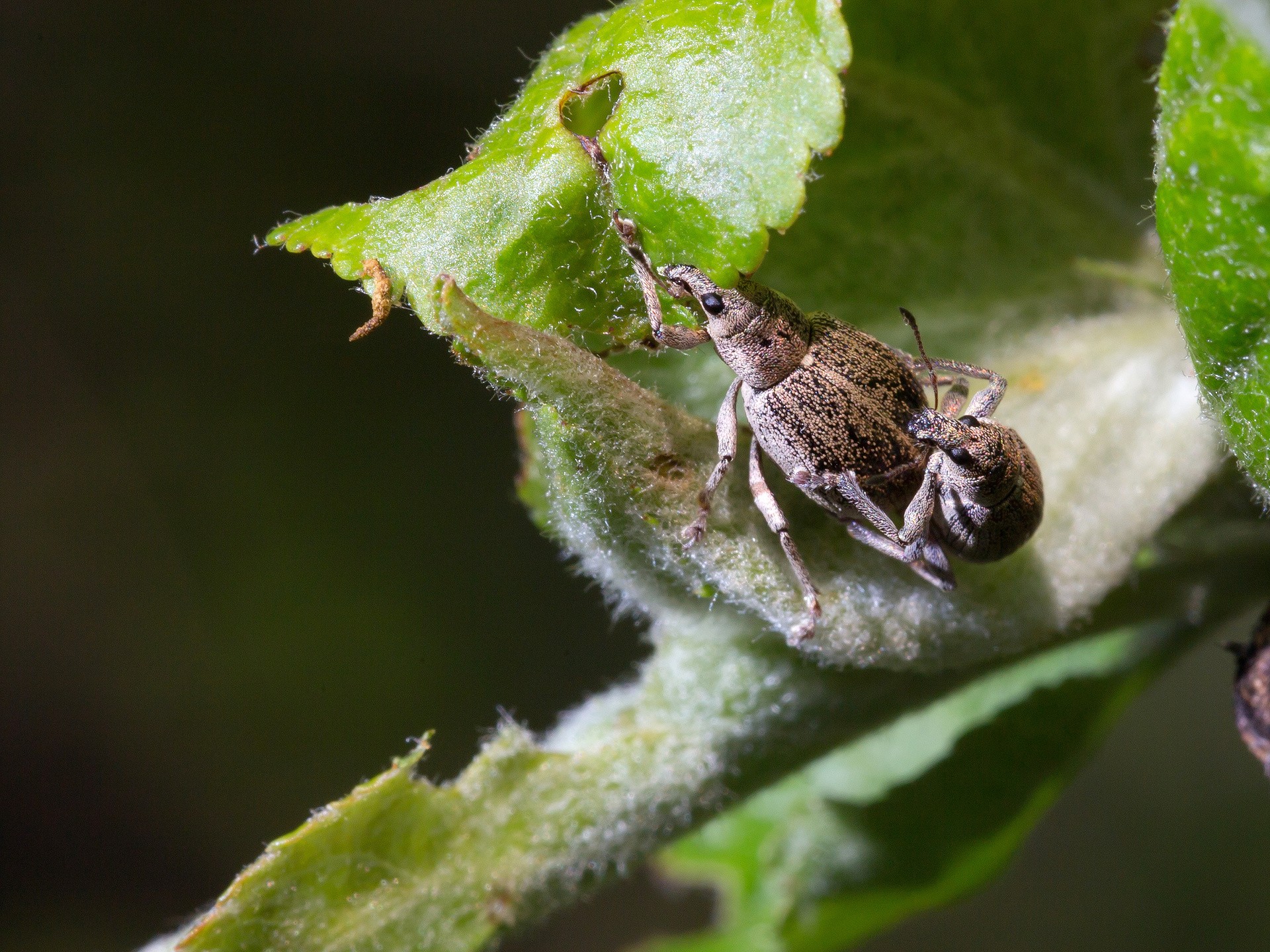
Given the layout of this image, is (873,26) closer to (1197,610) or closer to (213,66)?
(1197,610)

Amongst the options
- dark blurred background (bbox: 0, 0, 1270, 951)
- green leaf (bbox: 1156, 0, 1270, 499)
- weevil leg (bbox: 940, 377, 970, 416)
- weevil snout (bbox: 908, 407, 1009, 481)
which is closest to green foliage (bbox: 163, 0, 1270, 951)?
weevil leg (bbox: 940, 377, 970, 416)

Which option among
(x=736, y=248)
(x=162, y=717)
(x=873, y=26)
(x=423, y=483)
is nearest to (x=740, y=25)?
(x=736, y=248)

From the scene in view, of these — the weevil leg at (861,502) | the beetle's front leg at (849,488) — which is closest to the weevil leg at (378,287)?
the beetle's front leg at (849,488)

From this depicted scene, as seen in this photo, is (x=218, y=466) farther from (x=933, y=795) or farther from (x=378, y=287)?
(x=378, y=287)

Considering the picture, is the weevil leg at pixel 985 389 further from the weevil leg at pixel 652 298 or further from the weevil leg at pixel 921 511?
the weevil leg at pixel 652 298

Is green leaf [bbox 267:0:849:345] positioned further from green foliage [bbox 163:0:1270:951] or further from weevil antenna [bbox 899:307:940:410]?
weevil antenna [bbox 899:307:940:410]

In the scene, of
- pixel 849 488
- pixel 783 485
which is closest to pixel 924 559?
pixel 849 488
